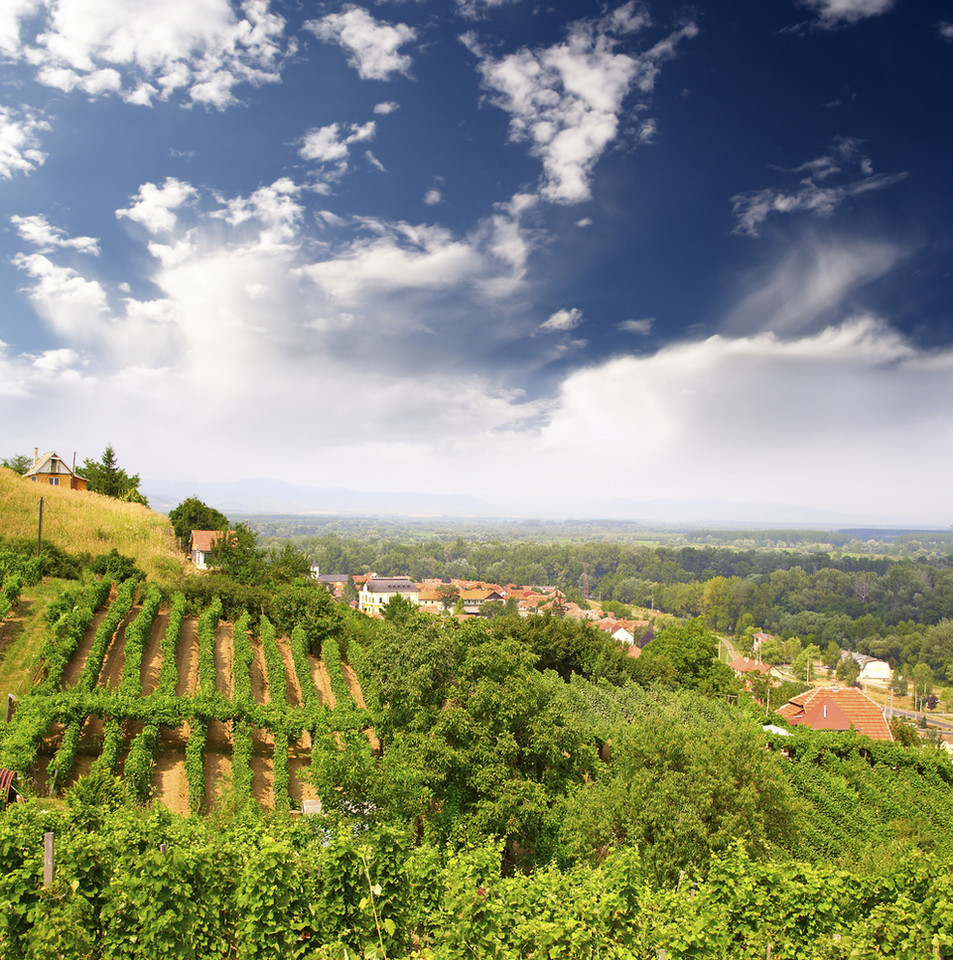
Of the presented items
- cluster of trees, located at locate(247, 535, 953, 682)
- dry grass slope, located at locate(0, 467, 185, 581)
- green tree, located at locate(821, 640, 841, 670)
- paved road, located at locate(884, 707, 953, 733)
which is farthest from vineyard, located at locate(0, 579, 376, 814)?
green tree, located at locate(821, 640, 841, 670)

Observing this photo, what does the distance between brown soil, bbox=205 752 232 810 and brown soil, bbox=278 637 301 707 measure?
3.43m

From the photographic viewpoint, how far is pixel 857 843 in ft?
55.6

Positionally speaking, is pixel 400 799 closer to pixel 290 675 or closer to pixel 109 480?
pixel 290 675

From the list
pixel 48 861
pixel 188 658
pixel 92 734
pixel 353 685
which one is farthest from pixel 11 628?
pixel 48 861

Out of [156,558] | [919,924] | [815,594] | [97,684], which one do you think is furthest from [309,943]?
[815,594]

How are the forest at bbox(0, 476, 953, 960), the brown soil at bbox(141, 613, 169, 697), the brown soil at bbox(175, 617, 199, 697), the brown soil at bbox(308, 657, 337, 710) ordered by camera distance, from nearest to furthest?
the forest at bbox(0, 476, 953, 960) < the brown soil at bbox(141, 613, 169, 697) < the brown soil at bbox(175, 617, 199, 697) < the brown soil at bbox(308, 657, 337, 710)

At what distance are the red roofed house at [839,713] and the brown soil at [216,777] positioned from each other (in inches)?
1138

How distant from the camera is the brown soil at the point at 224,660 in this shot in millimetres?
19156

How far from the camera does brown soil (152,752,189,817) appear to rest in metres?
13.9

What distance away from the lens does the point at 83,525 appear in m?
26.9

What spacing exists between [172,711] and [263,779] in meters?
3.21

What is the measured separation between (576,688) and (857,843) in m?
10.5

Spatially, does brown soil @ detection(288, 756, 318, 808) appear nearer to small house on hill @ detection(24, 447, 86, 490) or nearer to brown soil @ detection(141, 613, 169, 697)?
brown soil @ detection(141, 613, 169, 697)

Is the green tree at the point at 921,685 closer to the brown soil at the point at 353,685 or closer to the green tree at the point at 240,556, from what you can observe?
the brown soil at the point at 353,685
